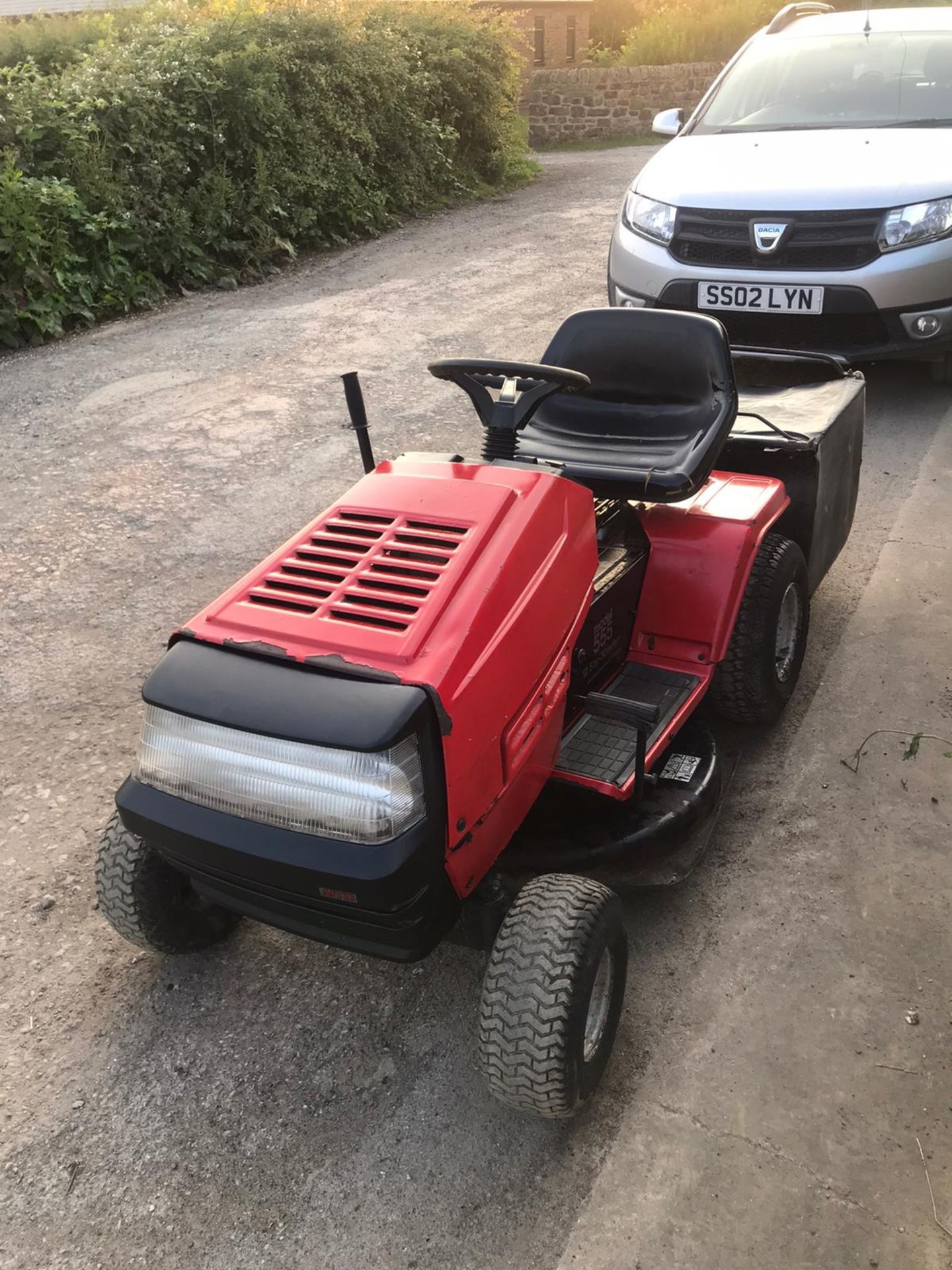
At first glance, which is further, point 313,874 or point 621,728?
point 621,728

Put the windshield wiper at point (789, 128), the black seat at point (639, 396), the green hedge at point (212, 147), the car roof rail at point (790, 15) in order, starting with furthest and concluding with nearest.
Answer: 1. the green hedge at point (212, 147)
2. the car roof rail at point (790, 15)
3. the windshield wiper at point (789, 128)
4. the black seat at point (639, 396)

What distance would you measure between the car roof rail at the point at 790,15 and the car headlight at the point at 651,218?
2093 mm

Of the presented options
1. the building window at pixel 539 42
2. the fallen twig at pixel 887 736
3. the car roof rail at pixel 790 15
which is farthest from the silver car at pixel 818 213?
the building window at pixel 539 42

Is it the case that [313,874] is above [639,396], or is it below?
below

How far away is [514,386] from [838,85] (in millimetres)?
4853

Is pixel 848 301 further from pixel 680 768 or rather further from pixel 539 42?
pixel 539 42

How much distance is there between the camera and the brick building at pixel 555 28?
28.5 meters

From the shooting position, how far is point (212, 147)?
9.19 metres

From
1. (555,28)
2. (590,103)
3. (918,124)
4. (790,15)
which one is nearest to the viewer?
(918,124)

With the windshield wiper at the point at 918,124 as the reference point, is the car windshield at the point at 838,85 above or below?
above

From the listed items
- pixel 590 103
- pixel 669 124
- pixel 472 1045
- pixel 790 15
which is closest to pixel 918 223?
pixel 669 124

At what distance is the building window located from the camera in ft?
95.1

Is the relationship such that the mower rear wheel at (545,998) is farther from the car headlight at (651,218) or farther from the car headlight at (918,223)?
the car headlight at (651,218)

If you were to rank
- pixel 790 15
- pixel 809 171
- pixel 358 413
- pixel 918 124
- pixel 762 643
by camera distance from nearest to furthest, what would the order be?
pixel 358 413 < pixel 762 643 < pixel 809 171 < pixel 918 124 < pixel 790 15
